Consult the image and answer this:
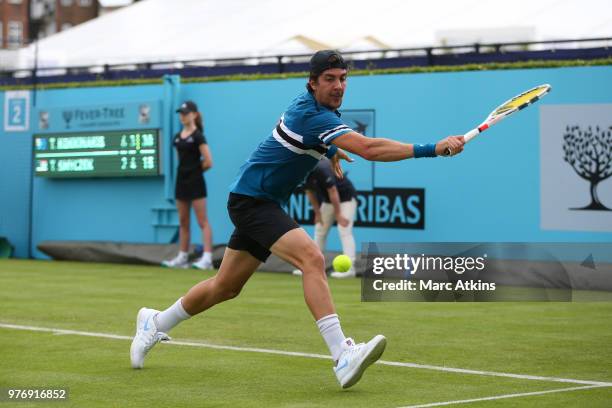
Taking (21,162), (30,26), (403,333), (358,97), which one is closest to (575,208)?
(358,97)

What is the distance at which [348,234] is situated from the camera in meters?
15.6

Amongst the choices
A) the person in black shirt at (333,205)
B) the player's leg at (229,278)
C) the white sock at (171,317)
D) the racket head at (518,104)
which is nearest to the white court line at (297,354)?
the white sock at (171,317)

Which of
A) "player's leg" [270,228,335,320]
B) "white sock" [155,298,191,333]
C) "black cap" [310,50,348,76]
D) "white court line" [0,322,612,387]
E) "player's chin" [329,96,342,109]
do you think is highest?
"black cap" [310,50,348,76]

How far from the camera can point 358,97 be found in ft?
56.2

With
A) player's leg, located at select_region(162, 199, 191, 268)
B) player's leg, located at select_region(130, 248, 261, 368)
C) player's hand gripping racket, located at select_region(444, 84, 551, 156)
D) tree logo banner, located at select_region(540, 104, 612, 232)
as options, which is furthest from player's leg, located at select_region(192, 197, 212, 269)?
player's hand gripping racket, located at select_region(444, 84, 551, 156)

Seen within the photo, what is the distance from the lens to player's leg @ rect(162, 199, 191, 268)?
17.3 meters

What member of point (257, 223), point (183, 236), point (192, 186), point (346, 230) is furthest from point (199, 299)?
point (183, 236)

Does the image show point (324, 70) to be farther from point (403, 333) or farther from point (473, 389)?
point (403, 333)

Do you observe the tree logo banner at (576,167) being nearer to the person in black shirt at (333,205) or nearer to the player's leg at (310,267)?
the person in black shirt at (333,205)

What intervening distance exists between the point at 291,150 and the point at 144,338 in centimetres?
168

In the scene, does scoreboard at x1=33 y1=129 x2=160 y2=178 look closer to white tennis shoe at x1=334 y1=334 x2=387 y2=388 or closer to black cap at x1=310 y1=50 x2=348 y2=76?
black cap at x1=310 y1=50 x2=348 y2=76

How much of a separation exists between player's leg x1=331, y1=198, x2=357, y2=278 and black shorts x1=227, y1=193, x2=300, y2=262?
27.5ft

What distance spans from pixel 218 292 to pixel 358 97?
1012 centimetres

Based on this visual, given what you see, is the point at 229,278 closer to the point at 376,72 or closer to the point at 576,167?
the point at 576,167
